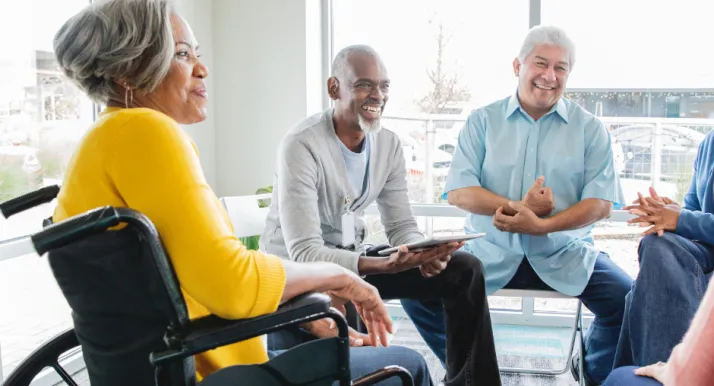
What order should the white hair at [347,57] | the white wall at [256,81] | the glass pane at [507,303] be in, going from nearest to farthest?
the white hair at [347,57] → the white wall at [256,81] → the glass pane at [507,303]

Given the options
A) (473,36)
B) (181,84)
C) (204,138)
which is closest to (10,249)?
(204,138)

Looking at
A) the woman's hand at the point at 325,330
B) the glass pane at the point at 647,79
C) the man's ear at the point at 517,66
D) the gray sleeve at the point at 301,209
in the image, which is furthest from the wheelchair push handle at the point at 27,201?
the glass pane at the point at 647,79

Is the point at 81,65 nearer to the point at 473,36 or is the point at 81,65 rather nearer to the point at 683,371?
the point at 683,371

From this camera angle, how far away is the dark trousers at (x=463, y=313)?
2.30m

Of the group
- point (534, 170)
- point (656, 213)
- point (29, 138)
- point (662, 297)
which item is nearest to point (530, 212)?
point (534, 170)

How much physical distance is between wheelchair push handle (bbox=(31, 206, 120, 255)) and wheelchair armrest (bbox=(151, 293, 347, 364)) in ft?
0.74

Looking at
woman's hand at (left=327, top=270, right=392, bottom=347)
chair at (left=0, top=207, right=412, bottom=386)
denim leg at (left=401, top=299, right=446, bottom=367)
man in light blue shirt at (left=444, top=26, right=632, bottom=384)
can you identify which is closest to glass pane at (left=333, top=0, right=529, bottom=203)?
man in light blue shirt at (left=444, top=26, right=632, bottom=384)

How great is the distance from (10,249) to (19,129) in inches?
20.3

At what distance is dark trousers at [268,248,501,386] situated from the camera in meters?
2.30

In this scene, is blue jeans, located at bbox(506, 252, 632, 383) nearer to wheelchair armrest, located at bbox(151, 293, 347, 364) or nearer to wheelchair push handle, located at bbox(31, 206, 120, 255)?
wheelchair armrest, located at bbox(151, 293, 347, 364)

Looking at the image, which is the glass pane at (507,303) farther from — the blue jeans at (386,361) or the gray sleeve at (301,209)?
the blue jeans at (386,361)

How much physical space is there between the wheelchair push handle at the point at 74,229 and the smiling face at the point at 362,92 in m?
1.53

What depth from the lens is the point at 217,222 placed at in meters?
1.21

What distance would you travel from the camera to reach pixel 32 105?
2953 mm
